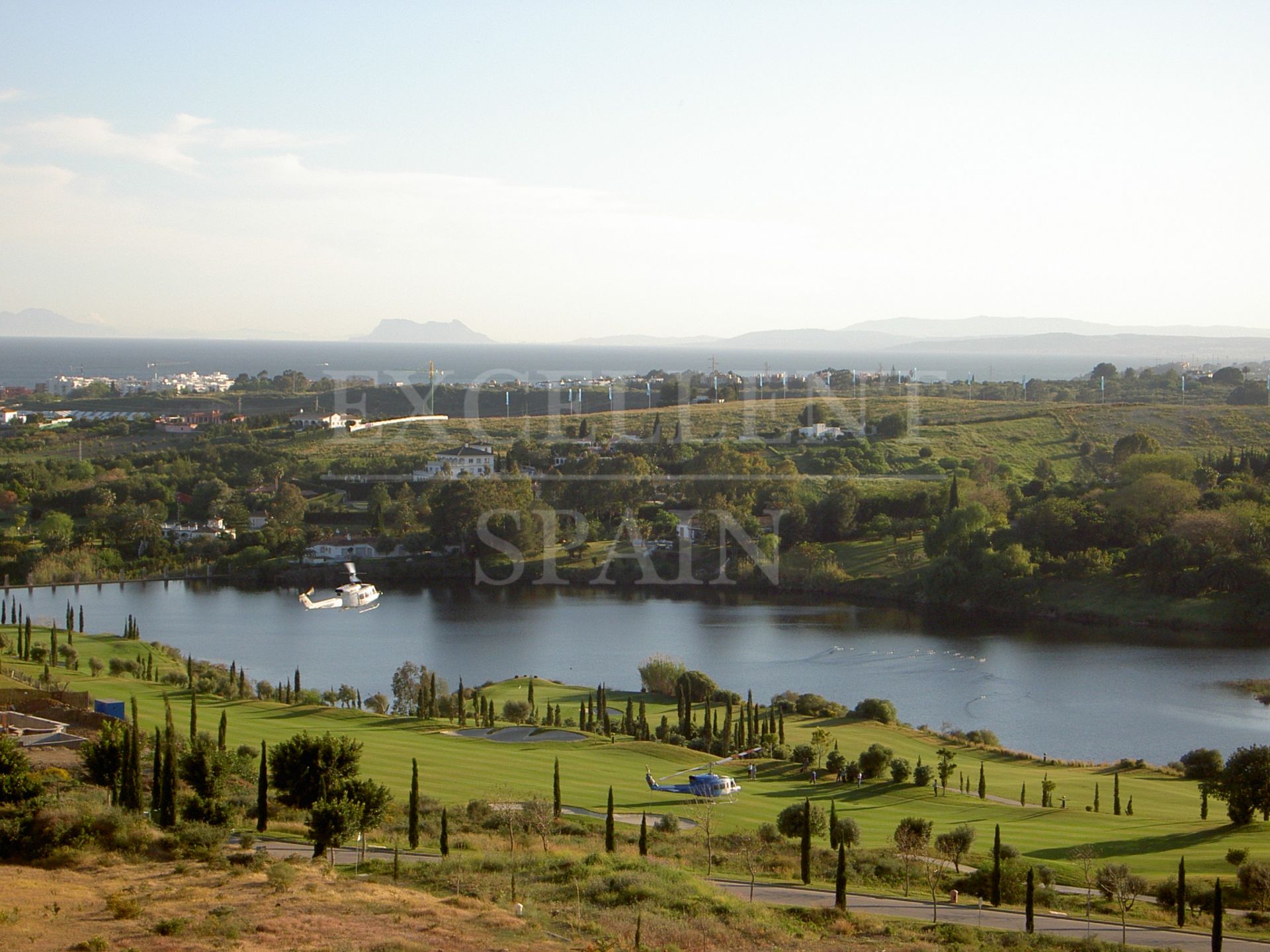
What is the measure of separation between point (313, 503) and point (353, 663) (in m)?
29.0

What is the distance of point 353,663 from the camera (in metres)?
42.3

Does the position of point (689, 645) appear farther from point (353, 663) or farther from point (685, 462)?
point (685, 462)

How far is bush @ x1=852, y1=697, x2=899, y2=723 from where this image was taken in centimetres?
3359

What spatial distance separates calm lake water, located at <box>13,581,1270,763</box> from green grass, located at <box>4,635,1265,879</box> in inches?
178

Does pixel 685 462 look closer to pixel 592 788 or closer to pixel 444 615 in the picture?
pixel 444 615

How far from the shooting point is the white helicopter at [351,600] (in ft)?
175

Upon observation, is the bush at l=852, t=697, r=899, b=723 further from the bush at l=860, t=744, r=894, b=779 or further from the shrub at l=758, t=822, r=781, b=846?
the shrub at l=758, t=822, r=781, b=846

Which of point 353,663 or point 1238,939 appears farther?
point 353,663

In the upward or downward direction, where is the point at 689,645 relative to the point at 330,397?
downward

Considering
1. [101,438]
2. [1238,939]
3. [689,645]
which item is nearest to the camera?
[1238,939]

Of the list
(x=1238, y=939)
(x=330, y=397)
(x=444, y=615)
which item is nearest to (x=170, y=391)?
(x=330, y=397)

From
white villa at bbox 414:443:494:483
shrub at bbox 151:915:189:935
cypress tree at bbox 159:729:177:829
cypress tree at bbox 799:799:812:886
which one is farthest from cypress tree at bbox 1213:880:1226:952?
white villa at bbox 414:443:494:483

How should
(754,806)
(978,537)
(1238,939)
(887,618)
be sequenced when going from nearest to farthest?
(1238,939) < (754,806) < (887,618) < (978,537)

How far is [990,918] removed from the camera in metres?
16.6
